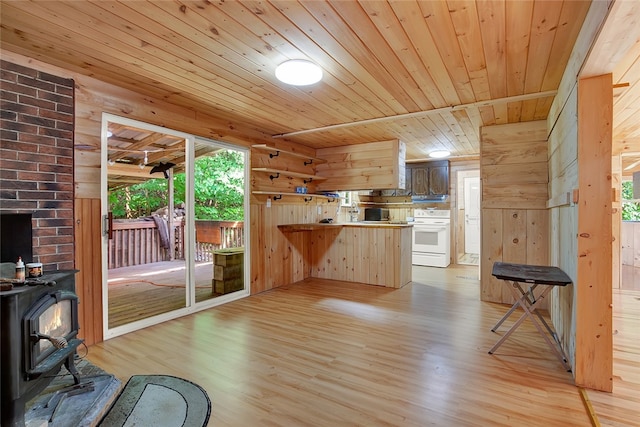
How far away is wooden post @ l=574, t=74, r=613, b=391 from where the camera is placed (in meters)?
1.90

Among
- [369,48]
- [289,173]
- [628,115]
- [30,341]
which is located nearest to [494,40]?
[369,48]

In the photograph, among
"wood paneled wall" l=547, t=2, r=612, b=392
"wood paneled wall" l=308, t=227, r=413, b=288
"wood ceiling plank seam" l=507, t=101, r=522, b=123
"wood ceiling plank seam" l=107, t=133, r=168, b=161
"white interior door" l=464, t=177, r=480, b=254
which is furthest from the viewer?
"white interior door" l=464, t=177, r=480, b=254

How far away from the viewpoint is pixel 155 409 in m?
1.80

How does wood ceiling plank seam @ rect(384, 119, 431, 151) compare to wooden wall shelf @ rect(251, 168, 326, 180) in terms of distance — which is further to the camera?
wooden wall shelf @ rect(251, 168, 326, 180)

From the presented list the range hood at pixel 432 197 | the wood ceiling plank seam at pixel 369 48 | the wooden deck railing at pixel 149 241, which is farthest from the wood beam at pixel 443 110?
the range hood at pixel 432 197

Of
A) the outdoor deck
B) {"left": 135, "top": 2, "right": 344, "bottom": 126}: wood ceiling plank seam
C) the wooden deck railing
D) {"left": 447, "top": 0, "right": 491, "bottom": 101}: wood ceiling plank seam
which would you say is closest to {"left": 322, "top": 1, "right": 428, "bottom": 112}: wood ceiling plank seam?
{"left": 447, "top": 0, "right": 491, "bottom": 101}: wood ceiling plank seam

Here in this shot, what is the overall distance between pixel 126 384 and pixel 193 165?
2220 millimetres

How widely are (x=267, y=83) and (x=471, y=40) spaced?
1602mm

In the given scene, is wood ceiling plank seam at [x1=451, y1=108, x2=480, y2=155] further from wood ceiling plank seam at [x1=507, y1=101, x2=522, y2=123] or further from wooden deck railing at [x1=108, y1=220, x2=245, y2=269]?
wooden deck railing at [x1=108, y1=220, x2=245, y2=269]

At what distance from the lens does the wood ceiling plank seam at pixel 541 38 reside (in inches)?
66.8

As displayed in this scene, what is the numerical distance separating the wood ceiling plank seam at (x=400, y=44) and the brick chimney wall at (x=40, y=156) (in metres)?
2.36

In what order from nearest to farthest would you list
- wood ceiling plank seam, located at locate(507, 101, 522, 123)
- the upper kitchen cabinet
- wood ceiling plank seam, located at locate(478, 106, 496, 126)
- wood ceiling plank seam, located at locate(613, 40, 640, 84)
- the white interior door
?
wood ceiling plank seam, located at locate(613, 40, 640, 84) → wood ceiling plank seam, located at locate(507, 101, 522, 123) → wood ceiling plank seam, located at locate(478, 106, 496, 126) → the upper kitchen cabinet → the white interior door

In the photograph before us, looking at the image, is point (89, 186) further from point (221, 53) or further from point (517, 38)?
point (517, 38)

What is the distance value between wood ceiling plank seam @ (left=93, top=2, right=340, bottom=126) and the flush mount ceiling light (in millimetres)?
305
